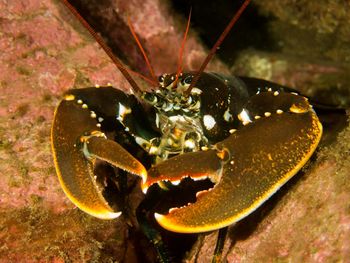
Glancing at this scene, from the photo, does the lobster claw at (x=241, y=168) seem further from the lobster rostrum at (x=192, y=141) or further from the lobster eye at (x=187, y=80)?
the lobster eye at (x=187, y=80)

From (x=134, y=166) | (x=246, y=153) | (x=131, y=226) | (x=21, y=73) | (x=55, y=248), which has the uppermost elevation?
(x=246, y=153)

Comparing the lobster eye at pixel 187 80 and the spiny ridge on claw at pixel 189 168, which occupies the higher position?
A: the spiny ridge on claw at pixel 189 168

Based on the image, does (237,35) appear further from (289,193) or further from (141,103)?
(289,193)

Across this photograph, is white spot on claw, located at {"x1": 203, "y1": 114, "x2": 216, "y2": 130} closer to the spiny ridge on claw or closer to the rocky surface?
the rocky surface

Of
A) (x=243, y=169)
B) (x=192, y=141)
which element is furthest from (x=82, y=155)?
(x=243, y=169)

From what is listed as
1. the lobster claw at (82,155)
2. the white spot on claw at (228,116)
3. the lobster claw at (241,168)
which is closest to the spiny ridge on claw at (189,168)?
the lobster claw at (241,168)

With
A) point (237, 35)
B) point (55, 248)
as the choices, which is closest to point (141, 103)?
point (55, 248)

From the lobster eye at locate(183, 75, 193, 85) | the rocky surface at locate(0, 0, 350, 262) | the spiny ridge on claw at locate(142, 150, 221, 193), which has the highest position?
the spiny ridge on claw at locate(142, 150, 221, 193)

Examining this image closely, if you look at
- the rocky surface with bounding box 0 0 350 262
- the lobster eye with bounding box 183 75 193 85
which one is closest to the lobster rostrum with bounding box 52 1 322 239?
the lobster eye with bounding box 183 75 193 85
